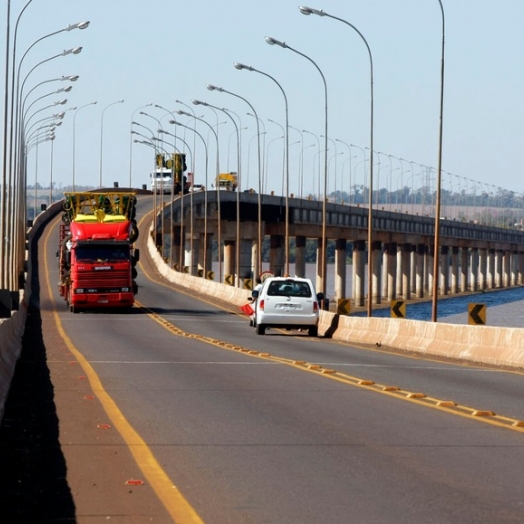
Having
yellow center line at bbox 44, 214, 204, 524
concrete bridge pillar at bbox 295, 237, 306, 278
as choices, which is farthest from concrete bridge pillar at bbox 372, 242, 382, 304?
yellow center line at bbox 44, 214, 204, 524

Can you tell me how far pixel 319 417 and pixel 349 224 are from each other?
124 meters

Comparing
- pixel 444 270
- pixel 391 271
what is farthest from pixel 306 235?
pixel 444 270

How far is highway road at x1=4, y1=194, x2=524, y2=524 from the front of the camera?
32.9 feet

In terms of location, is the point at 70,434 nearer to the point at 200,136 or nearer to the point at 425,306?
the point at 200,136

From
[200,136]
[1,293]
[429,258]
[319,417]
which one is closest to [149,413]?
[319,417]

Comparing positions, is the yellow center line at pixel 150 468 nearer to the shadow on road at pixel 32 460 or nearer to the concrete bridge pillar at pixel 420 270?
the shadow on road at pixel 32 460

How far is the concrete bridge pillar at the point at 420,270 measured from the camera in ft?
591

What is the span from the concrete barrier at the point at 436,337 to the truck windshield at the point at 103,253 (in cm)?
1107

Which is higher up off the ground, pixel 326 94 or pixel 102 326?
pixel 326 94

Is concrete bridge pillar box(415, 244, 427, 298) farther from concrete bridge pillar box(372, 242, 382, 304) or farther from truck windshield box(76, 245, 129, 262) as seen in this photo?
truck windshield box(76, 245, 129, 262)

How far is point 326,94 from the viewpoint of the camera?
196 ft

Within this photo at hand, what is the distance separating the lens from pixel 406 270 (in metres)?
174

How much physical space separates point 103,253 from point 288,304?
572 inches

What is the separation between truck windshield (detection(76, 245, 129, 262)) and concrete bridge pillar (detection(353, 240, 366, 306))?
319 ft
